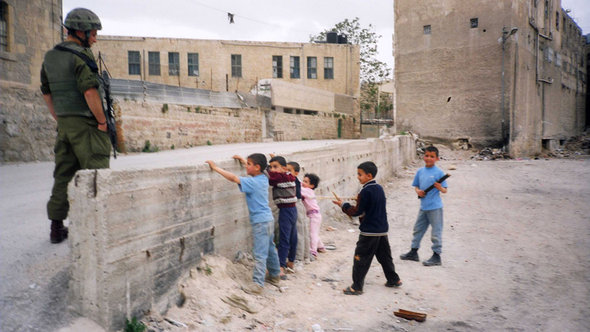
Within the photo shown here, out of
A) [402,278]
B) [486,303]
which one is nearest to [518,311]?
[486,303]

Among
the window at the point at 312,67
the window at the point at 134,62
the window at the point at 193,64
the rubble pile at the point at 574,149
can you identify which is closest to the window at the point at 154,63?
the window at the point at 134,62

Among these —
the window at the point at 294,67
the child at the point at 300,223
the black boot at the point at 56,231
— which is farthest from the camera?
the window at the point at 294,67

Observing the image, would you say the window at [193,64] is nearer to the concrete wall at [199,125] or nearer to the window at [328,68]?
the concrete wall at [199,125]

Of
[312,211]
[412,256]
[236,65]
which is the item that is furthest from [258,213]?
[236,65]

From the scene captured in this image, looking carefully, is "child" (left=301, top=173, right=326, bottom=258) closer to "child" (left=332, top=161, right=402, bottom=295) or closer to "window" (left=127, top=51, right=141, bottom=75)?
"child" (left=332, top=161, right=402, bottom=295)

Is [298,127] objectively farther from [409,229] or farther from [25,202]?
[25,202]

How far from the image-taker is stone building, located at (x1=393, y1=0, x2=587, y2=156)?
22.2 meters

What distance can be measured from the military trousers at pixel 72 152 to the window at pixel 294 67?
2834 centimetres

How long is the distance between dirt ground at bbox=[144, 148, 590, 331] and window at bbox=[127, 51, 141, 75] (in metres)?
23.8

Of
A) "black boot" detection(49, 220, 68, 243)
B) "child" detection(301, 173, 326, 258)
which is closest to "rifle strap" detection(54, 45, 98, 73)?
"black boot" detection(49, 220, 68, 243)

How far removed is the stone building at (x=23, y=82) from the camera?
31.5ft

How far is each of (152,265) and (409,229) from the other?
19.7ft

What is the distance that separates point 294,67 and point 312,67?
1514 mm

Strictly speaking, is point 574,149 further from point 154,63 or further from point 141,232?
point 141,232
